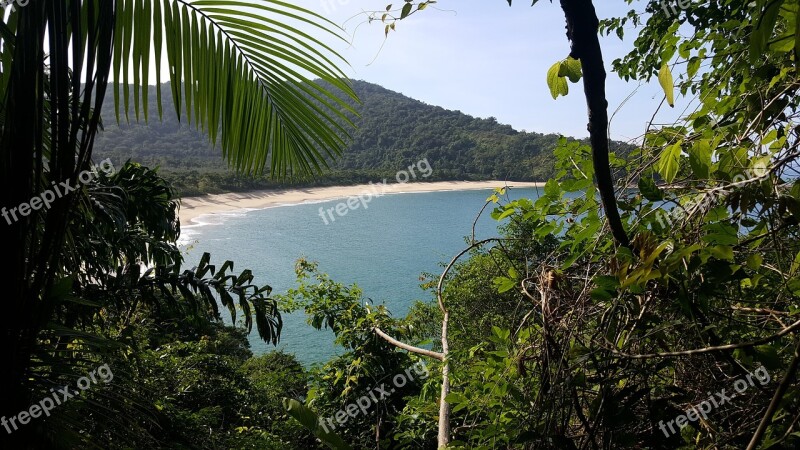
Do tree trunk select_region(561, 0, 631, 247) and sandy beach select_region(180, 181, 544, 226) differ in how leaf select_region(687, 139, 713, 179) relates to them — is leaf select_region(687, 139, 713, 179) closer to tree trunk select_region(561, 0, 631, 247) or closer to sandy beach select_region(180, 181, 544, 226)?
tree trunk select_region(561, 0, 631, 247)

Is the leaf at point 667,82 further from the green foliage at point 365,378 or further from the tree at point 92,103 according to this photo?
the green foliage at point 365,378

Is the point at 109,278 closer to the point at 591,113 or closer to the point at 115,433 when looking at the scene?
the point at 115,433

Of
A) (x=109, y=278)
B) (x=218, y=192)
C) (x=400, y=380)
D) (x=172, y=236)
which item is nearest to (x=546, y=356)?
(x=109, y=278)

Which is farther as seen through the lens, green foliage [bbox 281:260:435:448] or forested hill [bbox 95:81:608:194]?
forested hill [bbox 95:81:608:194]

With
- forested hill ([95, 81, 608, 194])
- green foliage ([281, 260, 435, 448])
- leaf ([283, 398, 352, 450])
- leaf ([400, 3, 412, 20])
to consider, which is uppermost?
forested hill ([95, 81, 608, 194])

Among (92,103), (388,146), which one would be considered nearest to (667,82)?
(92,103)

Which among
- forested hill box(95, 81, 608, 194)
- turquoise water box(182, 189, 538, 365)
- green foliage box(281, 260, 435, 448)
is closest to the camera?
green foliage box(281, 260, 435, 448)

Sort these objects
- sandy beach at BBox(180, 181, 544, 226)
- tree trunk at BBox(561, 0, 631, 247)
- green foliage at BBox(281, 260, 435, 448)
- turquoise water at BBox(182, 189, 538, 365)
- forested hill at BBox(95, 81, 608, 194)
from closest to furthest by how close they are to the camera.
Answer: tree trunk at BBox(561, 0, 631, 247) → green foliage at BBox(281, 260, 435, 448) → turquoise water at BBox(182, 189, 538, 365) → sandy beach at BBox(180, 181, 544, 226) → forested hill at BBox(95, 81, 608, 194)

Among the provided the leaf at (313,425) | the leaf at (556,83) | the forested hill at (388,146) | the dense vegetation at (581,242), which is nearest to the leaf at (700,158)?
the dense vegetation at (581,242)

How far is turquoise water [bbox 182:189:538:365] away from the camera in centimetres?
1602

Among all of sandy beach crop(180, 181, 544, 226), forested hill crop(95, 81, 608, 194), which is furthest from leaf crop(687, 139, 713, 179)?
forested hill crop(95, 81, 608, 194)

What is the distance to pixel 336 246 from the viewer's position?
92.3 feet

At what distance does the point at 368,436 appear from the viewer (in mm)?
3736

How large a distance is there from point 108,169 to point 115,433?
87.4 inches
